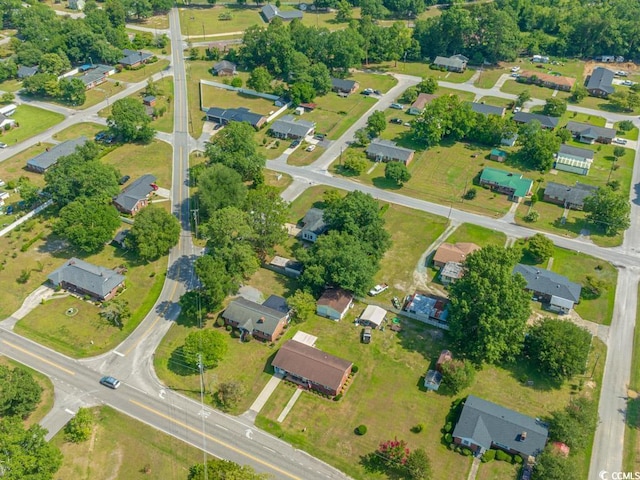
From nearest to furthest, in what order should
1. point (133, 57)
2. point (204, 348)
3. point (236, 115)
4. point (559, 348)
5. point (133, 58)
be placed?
point (559, 348), point (204, 348), point (236, 115), point (133, 58), point (133, 57)

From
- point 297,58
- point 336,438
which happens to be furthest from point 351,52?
point 336,438

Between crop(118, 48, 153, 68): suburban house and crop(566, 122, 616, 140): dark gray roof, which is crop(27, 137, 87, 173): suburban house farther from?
crop(566, 122, 616, 140): dark gray roof

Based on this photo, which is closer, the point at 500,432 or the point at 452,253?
the point at 500,432

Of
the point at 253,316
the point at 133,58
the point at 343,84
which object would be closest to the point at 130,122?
the point at 133,58

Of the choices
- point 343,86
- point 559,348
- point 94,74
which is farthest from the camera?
point 94,74

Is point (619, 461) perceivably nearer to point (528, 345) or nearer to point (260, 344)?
point (528, 345)

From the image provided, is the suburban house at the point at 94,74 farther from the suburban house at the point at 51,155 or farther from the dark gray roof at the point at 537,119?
the dark gray roof at the point at 537,119

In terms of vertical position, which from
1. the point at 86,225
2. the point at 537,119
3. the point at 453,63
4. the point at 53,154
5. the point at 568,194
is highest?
the point at 453,63

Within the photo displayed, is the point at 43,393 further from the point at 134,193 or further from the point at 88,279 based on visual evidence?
the point at 134,193
